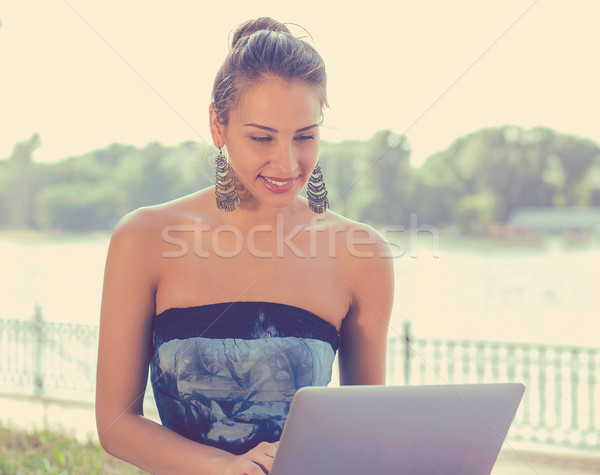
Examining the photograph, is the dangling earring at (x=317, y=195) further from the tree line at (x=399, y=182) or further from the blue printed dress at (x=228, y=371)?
the tree line at (x=399, y=182)

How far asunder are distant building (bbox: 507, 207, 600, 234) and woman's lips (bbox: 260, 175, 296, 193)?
53.8 feet

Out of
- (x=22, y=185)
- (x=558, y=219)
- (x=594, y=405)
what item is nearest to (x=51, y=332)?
(x=594, y=405)

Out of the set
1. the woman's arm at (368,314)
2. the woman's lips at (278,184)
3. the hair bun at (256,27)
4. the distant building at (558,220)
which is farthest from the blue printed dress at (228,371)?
the distant building at (558,220)

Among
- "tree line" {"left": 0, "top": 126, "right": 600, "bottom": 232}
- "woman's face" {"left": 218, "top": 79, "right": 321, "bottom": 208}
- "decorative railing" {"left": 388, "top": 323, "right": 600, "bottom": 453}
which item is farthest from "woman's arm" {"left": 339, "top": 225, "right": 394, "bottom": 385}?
"tree line" {"left": 0, "top": 126, "right": 600, "bottom": 232}

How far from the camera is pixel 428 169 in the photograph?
1633cm

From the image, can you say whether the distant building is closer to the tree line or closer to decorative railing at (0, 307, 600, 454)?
the tree line

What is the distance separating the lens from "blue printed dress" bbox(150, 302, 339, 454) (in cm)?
109

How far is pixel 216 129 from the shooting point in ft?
3.82

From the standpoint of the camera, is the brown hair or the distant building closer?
the brown hair

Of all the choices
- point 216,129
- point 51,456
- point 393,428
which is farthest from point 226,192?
point 51,456

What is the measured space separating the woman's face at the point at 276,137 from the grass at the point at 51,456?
7.49 ft

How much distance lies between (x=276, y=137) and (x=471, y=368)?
17.0 feet

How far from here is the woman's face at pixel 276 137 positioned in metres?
1.05

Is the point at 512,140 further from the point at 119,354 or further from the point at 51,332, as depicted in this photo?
the point at 119,354
